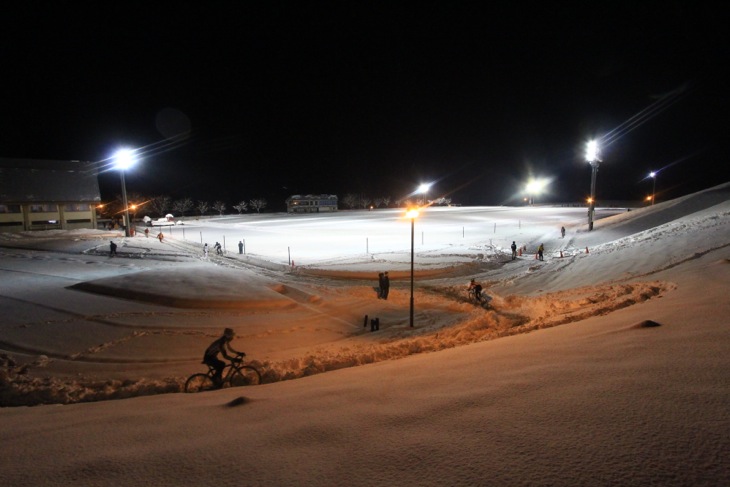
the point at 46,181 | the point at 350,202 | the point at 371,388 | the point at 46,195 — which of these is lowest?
the point at 371,388

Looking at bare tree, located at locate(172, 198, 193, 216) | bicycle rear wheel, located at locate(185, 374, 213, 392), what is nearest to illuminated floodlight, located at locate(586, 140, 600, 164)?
bicycle rear wheel, located at locate(185, 374, 213, 392)

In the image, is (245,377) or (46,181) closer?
(245,377)

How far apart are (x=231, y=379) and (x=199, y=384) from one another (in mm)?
712

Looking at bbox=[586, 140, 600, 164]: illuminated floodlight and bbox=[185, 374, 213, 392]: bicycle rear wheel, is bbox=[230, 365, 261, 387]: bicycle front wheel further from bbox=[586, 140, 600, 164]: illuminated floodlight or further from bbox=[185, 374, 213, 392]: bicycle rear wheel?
bbox=[586, 140, 600, 164]: illuminated floodlight

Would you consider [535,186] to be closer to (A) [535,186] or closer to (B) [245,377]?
(A) [535,186]

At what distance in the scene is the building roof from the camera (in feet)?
150

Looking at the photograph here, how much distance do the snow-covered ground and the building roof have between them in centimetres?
3793

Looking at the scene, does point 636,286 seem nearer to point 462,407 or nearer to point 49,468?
point 462,407

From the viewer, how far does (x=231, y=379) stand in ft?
27.0

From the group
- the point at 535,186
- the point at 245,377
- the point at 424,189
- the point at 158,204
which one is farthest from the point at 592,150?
the point at 535,186

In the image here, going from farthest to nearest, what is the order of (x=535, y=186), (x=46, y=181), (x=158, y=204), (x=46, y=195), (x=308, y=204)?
(x=535, y=186), (x=158, y=204), (x=308, y=204), (x=46, y=181), (x=46, y=195)

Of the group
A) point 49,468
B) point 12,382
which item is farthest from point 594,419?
point 12,382

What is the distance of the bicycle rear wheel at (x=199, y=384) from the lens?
317 inches

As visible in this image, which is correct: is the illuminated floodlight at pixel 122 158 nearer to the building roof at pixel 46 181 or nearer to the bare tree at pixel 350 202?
the building roof at pixel 46 181
